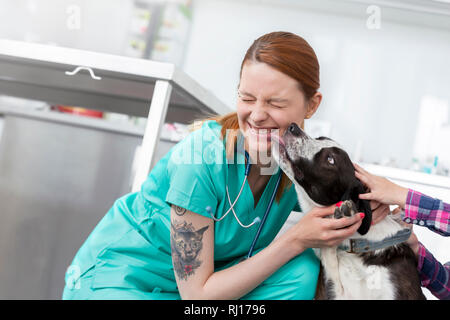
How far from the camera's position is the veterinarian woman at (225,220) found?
96 cm

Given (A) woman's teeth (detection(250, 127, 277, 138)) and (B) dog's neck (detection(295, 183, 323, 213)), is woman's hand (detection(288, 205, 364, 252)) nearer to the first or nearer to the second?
(B) dog's neck (detection(295, 183, 323, 213))

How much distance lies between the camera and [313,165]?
1.03 m

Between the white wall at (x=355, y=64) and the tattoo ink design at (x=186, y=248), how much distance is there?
2.08 m

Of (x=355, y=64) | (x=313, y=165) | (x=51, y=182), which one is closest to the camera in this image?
(x=313, y=165)

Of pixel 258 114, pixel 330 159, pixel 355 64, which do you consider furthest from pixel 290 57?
pixel 355 64

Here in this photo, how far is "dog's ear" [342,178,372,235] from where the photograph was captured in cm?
96

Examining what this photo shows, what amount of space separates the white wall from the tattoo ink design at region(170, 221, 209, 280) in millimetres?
2079

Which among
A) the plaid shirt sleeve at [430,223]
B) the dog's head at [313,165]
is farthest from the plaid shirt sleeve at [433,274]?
the dog's head at [313,165]

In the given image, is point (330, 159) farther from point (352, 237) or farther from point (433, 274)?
point (433, 274)

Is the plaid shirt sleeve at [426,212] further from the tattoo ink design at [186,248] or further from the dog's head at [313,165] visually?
the tattoo ink design at [186,248]

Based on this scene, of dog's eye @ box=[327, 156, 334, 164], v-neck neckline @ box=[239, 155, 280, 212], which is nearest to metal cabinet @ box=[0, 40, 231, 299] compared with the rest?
v-neck neckline @ box=[239, 155, 280, 212]

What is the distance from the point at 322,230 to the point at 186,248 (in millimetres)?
294

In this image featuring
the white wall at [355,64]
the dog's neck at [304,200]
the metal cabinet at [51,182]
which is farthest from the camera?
the white wall at [355,64]
